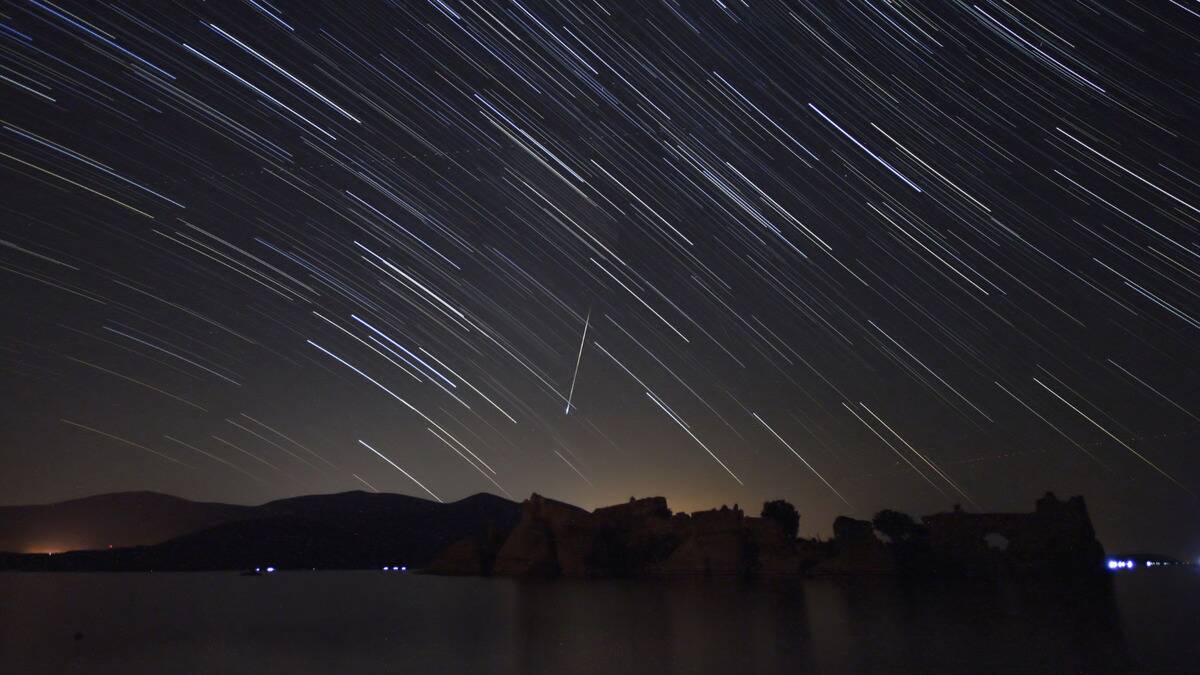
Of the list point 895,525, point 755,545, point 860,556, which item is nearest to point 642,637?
point 860,556

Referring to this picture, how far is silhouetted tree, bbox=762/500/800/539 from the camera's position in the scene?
103 m

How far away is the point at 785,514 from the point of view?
103 m

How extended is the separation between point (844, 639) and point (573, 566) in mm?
60818

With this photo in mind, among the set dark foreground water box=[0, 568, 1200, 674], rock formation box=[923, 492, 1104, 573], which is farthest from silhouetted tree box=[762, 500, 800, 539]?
dark foreground water box=[0, 568, 1200, 674]

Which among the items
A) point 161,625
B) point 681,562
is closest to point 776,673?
point 161,625

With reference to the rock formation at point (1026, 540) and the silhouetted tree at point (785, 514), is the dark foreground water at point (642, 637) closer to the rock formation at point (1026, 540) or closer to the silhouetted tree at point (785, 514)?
the rock formation at point (1026, 540)

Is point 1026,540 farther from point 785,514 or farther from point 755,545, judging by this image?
point 785,514

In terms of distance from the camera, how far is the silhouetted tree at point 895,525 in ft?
290

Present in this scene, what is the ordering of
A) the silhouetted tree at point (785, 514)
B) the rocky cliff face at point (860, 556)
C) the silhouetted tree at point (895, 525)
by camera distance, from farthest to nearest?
the silhouetted tree at point (785, 514) < the silhouetted tree at point (895, 525) < the rocky cliff face at point (860, 556)

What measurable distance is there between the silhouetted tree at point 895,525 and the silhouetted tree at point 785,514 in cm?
1392

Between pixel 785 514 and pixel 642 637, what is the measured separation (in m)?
87.1

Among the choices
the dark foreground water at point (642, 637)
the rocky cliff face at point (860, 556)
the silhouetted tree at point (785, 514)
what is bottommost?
the dark foreground water at point (642, 637)

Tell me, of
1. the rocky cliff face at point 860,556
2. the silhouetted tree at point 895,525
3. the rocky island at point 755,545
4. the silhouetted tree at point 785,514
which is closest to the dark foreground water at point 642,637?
the rocky cliff face at point 860,556

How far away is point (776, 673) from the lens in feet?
46.4
